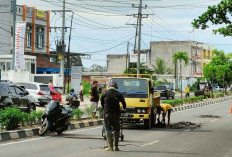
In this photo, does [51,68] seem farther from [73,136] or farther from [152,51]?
[73,136]

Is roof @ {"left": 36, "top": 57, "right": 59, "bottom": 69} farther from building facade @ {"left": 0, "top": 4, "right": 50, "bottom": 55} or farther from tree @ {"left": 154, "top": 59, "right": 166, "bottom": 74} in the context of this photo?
tree @ {"left": 154, "top": 59, "right": 166, "bottom": 74}

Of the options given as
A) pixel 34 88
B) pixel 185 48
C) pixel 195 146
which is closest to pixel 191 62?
pixel 185 48

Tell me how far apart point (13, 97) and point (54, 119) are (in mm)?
6470

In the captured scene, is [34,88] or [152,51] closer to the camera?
[34,88]

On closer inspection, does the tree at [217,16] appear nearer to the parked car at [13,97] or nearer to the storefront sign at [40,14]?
the parked car at [13,97]

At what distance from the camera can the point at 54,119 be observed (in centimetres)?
1552

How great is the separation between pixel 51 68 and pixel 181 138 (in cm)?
5692

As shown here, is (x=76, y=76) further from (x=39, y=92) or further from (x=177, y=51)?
(x=177, y=51)

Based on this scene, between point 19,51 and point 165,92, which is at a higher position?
point 19,51

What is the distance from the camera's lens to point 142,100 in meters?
19.0

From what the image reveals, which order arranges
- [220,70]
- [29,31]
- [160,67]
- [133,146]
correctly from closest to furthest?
[133,146] < [29,31] < [220,70] < [160,67]

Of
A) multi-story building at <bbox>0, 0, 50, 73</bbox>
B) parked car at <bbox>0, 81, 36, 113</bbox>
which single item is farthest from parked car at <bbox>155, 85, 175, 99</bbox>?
parked car at <bbox>0, 81, 36, 113</bbox>

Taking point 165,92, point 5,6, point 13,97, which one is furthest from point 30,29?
point 13,97

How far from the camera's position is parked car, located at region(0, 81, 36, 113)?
806 inches
